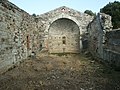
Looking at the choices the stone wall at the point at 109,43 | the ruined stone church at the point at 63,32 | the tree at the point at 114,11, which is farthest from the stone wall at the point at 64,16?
the stone wall at the point at 109,43

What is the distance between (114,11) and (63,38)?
6.20m

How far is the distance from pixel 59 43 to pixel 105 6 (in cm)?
723

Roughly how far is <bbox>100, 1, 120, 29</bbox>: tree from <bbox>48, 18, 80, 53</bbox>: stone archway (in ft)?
14.7

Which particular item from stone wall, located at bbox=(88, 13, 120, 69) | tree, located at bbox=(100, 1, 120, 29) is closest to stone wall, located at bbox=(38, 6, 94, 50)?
tree, located at bbox=(100, 1, 120, 29)

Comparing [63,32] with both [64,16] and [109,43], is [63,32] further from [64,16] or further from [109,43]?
[109,43]

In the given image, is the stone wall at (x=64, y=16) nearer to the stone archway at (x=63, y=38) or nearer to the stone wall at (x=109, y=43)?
the stone archway at (x=63, y=38)

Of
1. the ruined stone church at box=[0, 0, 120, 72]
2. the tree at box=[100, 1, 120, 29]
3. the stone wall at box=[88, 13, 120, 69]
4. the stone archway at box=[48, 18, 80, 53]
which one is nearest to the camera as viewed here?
Result: the stone wall at box=[88, 13, 120, 69]

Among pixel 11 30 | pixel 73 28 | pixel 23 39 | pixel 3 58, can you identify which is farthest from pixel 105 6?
pixel 3 58

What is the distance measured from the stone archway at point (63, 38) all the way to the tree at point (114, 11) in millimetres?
4483

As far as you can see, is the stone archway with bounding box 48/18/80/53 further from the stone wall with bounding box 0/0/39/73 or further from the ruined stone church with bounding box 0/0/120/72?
the stone wall with bounding box 0/0/39/73

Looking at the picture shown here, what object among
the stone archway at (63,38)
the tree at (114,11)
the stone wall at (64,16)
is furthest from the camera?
the tree at (114,11)

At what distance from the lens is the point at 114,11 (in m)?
18.9

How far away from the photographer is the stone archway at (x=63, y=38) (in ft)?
54.6

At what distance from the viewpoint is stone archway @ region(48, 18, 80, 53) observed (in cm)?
1664
